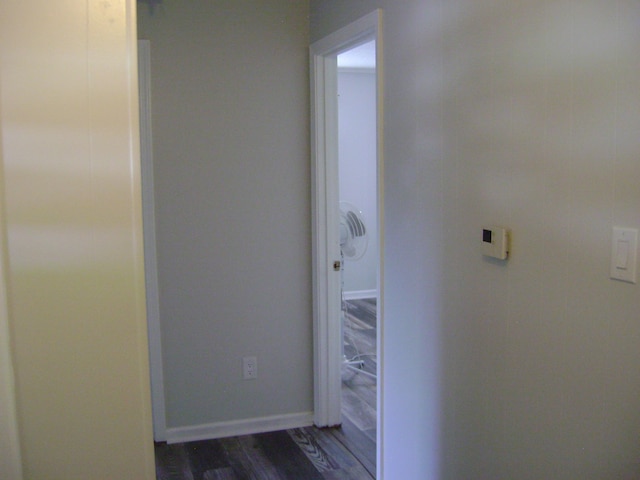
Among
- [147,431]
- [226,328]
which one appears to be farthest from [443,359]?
[226,328]

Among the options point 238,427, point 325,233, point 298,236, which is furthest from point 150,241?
point 238,427

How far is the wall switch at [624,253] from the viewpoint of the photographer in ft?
4.08

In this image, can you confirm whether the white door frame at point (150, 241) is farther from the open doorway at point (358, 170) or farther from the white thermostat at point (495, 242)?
the open doorway at point (358, 170)

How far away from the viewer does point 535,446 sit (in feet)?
5.28

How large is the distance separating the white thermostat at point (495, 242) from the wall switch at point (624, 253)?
1.27 ft

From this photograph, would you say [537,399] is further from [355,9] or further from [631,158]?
[355,9]

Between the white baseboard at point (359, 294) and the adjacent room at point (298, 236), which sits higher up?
the adjacent room at point (298, 236)

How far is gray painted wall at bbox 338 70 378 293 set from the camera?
639 centimetres

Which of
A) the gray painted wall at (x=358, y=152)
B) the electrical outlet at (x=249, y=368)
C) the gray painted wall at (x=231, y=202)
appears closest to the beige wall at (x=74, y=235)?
the gray painted wall at (x=231, y=202)

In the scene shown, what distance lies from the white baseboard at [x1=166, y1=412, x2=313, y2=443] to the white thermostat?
1991 millimetres

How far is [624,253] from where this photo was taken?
126cm

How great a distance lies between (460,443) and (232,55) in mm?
2160

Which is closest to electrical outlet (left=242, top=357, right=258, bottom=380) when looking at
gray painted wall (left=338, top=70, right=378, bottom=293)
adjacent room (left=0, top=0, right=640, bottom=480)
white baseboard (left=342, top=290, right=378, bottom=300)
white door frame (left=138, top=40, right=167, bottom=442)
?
adjacent room (left=0, top=0, right=640, bottom=480)

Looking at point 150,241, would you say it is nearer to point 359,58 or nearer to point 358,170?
point 359,58
